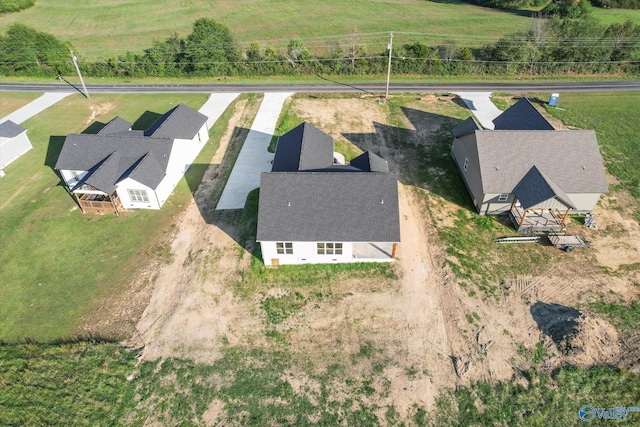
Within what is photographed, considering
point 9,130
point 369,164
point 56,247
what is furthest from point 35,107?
point 369,164

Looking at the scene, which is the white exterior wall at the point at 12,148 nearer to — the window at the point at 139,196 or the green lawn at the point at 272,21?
the window at the point at 139,196

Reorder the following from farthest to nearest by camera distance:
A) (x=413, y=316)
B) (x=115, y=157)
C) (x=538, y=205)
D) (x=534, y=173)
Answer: (x=115, y=157), (x=534, y=173), (x=538, y=205), (x=413, y=316)

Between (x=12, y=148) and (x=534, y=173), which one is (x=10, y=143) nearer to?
(x=12, y=148)

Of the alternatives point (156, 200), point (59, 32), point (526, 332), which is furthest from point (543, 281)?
point (59, 32)

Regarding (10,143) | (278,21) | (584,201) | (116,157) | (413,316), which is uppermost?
(278,21)

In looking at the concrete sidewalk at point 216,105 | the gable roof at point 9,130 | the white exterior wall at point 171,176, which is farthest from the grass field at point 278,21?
the white exterior wall at point 171,176

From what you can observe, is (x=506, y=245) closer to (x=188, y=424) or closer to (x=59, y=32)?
(x=188, y=424)
